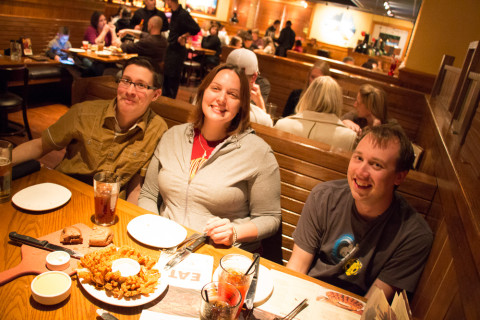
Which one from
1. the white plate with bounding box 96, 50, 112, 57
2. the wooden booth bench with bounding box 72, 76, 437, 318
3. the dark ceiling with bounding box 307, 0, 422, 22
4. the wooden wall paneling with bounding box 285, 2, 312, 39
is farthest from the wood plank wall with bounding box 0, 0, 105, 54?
the wooden wall paneling with bounding box 285, 2, 312, 39

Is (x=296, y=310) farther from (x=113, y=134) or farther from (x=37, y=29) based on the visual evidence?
(x=37, y=29)

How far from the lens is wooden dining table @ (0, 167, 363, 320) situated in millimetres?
1005

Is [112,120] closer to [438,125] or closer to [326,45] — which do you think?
[438,125]

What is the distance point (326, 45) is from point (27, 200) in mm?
14680

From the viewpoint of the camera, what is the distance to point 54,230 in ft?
4.39

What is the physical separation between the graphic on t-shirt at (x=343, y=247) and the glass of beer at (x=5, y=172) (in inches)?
57.0

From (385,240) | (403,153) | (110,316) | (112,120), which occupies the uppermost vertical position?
(403,153)

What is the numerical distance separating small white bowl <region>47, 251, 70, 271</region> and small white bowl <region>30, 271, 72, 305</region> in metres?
0.04

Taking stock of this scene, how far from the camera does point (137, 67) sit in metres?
1.99

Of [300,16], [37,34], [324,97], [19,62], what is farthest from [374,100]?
[300,16]

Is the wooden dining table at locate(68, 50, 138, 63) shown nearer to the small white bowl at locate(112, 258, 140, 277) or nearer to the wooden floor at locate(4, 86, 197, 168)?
the wooden floor at locate(4, 86, 197, 168)

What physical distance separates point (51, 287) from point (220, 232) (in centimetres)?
62

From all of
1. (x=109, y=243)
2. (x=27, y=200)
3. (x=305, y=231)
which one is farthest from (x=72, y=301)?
(x=305, y=231)

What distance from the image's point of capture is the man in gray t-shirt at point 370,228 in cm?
149
